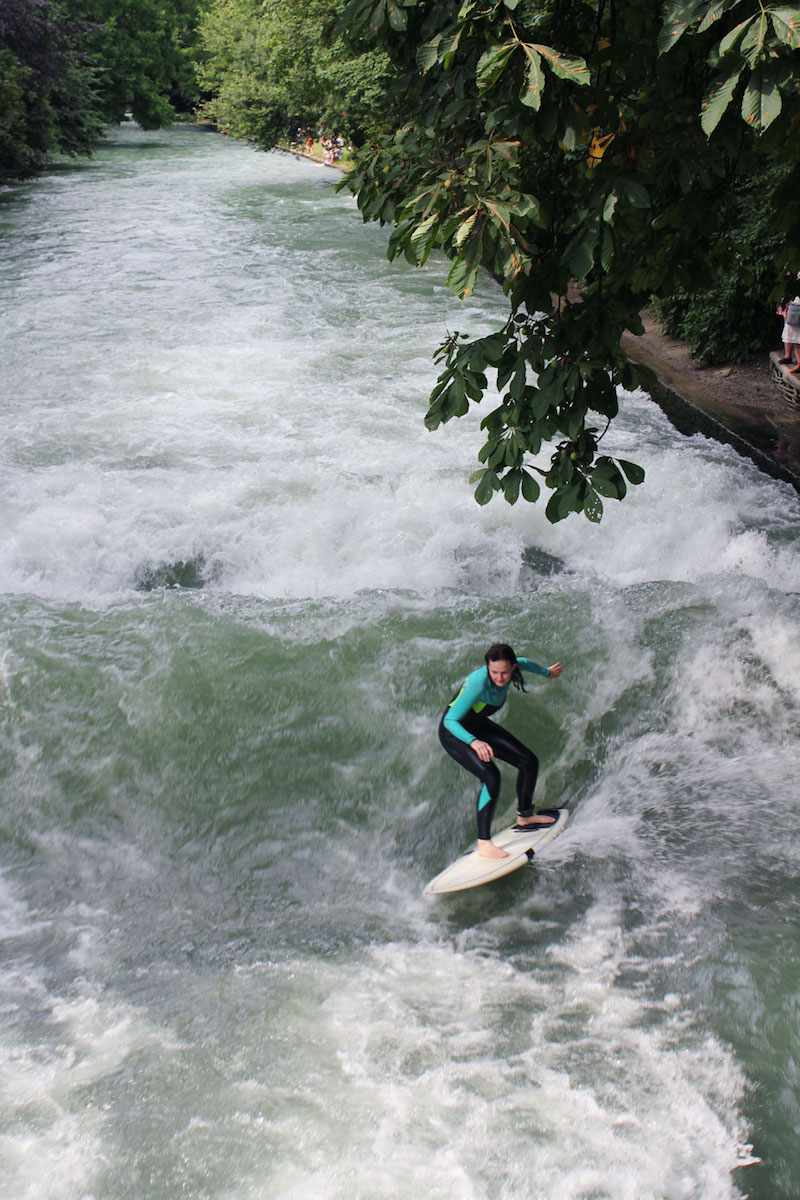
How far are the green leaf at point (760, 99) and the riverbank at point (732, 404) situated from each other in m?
6.49

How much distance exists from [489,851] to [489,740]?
57 cm

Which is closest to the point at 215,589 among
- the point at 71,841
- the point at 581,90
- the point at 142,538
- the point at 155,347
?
the point at 142,538

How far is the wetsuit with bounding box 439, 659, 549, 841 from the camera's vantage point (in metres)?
5.02

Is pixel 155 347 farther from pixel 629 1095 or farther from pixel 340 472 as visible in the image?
pixel 629 1095

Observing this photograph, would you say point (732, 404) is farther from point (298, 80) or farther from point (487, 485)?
point (298, 80)

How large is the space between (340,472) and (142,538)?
2010 millimetres

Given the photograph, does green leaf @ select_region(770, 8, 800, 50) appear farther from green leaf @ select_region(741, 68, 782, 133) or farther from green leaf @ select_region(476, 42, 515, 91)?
green leaf @ select_region(476, 42, 515, 91)

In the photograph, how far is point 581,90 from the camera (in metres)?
3.65

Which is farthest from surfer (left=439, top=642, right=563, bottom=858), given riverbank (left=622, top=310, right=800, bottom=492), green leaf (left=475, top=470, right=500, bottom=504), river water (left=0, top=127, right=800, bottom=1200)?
riverbank (left=622, top=310, right=800, bottom=492)

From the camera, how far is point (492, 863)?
194 inches

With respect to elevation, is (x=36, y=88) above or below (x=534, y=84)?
above

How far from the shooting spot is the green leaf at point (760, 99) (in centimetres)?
279

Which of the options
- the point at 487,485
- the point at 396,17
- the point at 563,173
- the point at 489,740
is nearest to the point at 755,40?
the point at 396,17

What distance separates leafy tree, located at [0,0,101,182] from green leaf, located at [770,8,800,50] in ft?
76.3
